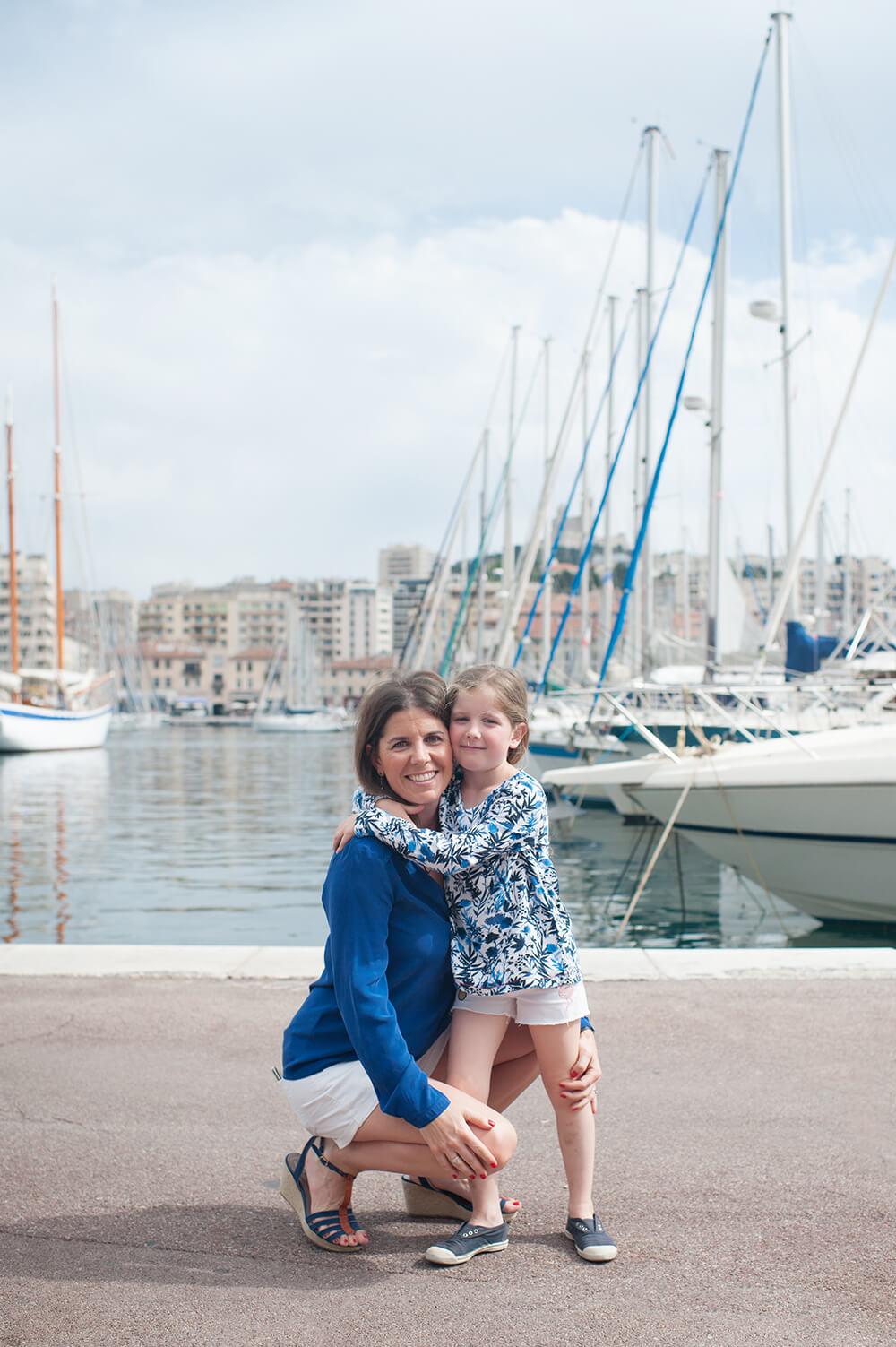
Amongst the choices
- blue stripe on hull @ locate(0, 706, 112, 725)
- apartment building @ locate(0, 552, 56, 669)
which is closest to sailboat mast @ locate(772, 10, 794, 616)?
blue stripe on hull @ locate(0, 706, 112, 725)

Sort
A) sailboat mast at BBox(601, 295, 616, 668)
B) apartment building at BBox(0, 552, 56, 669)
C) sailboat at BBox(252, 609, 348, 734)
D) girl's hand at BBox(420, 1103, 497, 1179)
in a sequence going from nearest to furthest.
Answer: girl's hand at BBox(420, 1103, 497, 1179) < sailboat mast at BBox(601, 295, 616, 668) < sailboat at BBox(252, 609, 348, 734) < apartment building at BBox(0, 552, 56, 669)

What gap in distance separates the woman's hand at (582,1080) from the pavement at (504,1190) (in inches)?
14.5

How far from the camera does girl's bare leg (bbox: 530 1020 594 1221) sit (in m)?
3.18

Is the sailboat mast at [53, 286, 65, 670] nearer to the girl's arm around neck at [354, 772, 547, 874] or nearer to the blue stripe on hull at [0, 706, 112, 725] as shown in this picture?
the blue stripe on hull at [0, 706, 112, 725]

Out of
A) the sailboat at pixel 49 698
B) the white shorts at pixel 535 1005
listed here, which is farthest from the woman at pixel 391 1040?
the sailboat at pixel 49 698

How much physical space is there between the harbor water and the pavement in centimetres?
681

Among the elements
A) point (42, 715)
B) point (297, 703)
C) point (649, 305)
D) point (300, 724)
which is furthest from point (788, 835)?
point (297, 703)

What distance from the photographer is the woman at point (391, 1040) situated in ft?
9.67

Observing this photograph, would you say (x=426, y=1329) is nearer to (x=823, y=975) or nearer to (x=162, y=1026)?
(x=162, y=1026)

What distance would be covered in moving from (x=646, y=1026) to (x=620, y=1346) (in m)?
2.47

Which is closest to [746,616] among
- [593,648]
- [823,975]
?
[823,975]

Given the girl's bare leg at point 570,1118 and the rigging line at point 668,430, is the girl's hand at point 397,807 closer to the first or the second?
the girl's bare leg at point 570,1118

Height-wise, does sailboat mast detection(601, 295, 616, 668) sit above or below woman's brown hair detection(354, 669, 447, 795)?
above

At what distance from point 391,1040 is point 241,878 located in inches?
554
